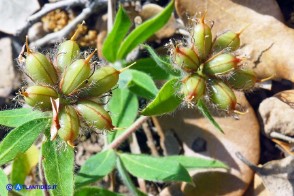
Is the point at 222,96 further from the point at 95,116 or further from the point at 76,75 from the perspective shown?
the point at 76,75

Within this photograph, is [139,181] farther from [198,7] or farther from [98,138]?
[198,7]

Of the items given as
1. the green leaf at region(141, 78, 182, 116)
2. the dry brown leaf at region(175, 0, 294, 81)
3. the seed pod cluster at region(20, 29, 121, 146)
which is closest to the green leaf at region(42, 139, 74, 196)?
the seed pod cluster at region(20, 29, 121, 146)

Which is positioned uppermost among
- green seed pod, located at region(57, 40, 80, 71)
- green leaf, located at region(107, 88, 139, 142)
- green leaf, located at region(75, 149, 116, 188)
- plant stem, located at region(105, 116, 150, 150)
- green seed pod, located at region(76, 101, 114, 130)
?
green seed pod, located at region(57, 40, 80, 71)

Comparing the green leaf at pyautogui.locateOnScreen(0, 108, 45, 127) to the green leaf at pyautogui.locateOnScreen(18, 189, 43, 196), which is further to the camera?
the green leaf at pyautogui.locateOnScreen(18, 189, 43, 196)

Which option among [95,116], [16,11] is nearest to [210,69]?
[95,116]

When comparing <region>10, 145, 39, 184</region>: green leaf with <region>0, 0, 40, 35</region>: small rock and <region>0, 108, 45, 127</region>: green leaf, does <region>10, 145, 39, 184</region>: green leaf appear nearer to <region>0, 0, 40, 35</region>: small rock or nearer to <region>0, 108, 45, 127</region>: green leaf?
<region>0, 108, 45, 127</region>: green leaf

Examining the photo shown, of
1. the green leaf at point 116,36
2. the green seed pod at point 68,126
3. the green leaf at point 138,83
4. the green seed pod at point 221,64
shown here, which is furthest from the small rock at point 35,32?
the green seed pod at point 221,64

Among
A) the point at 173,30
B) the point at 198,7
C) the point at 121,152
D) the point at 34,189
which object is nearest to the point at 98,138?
the point at 121,152
